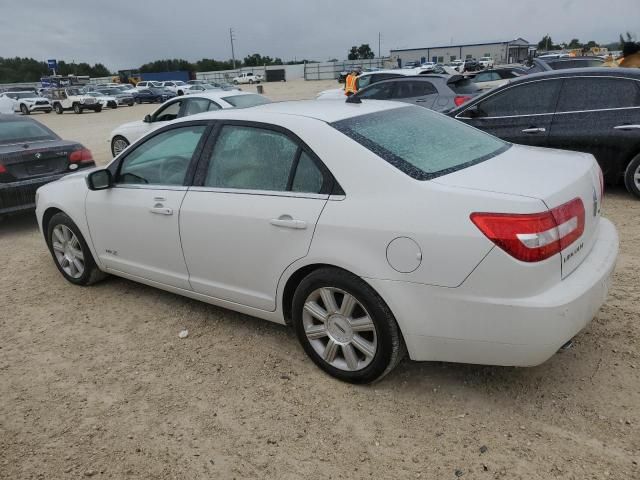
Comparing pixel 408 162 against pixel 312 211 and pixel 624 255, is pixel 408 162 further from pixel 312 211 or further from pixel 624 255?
pixel 624 255

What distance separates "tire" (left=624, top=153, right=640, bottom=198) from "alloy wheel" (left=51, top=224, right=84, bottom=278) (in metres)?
5.98

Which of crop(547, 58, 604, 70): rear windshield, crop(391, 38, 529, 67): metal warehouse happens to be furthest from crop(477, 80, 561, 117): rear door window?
crop(391, 38, 529, 67): metal warehouse

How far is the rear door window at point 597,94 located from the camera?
20.0ft

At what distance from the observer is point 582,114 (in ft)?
20.8

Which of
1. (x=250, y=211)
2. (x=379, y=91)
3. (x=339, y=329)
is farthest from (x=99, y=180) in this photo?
(x=379, y=91)

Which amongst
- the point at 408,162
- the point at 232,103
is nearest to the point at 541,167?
the point at 408,162

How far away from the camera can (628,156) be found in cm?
615

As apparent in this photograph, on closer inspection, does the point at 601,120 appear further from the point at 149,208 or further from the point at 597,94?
the point at 149,208

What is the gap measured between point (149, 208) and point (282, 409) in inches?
69.4

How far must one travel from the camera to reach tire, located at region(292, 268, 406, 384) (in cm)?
275

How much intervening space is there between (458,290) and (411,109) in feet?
5.43

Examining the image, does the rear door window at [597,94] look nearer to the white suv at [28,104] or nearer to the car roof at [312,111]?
the car roof at [312,111]

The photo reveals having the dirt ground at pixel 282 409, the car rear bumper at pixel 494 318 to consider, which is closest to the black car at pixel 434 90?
the dirt ground at pixel 282 409

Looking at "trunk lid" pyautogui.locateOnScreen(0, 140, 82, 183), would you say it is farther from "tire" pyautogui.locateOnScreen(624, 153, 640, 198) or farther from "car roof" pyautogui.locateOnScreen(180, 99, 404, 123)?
"tire" pyautogui.locateOnScreen(624, 153, 640, 198)
